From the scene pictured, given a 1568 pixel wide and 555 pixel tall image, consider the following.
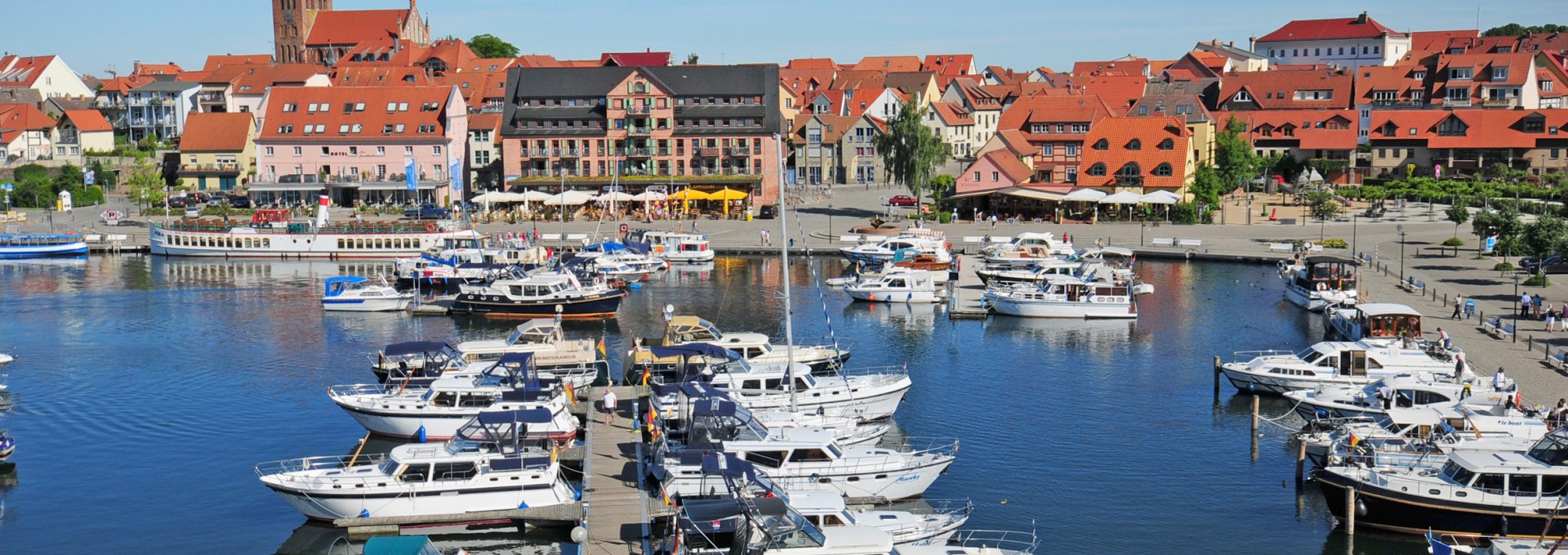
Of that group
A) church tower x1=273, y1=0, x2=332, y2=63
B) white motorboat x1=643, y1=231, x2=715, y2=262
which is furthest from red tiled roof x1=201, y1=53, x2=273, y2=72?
white motorboat x1=643, y1=231, x2=715, y2=262

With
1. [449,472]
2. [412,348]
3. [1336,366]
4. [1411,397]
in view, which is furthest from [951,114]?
[449,472]

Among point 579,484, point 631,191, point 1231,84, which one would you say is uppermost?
point 1231,84

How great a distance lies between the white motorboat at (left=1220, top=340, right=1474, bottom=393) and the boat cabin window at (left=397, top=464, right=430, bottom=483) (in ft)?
81.6

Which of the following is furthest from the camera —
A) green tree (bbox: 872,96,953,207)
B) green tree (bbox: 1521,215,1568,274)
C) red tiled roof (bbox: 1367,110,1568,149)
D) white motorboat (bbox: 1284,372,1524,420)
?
red tiled roof (bbox: 1367,110,1568,149)

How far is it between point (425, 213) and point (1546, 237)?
61097mm

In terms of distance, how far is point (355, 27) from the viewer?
142750 mm

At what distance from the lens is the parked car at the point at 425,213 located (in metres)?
91.4

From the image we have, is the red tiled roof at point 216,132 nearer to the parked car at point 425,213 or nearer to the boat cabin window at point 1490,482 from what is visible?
the parked car at point 425,213

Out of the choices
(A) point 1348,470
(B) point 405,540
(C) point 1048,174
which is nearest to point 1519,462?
(A) point 1348,470

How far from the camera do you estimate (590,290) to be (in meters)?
62.3

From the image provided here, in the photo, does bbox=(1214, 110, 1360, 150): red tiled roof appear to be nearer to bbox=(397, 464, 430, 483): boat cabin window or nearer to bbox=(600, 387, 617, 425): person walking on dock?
bbox=(600, 387, 617, 425): person walking on dock

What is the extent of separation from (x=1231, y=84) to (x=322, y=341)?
295 feet

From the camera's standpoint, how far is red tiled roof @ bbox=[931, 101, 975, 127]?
123 metres

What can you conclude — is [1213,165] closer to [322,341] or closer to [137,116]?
[322,341]
